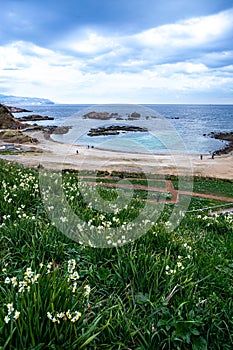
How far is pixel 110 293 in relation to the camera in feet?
13.0

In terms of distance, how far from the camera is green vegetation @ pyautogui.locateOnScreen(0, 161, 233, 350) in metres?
2.81

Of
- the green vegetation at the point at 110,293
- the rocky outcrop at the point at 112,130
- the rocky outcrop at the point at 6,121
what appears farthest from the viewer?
the rocky outcrop at the point at 112,130

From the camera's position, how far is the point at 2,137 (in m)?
75.9

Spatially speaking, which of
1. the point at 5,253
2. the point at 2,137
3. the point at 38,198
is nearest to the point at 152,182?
the point at 38,198

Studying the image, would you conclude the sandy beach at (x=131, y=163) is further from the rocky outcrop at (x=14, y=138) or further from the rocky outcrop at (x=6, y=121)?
the rocky outcrop at (x=6, y=121)

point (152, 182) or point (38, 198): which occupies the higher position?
point (38, 198)

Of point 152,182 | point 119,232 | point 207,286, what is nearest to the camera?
point 207,286

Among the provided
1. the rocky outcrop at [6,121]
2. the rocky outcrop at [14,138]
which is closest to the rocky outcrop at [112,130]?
the rocky outcrop at [6,121]

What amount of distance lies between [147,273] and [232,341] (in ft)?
3.97

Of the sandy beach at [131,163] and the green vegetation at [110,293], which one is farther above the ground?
the green vegetation at [110,293]

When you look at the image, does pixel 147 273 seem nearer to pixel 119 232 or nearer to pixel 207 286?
pixel 207 286

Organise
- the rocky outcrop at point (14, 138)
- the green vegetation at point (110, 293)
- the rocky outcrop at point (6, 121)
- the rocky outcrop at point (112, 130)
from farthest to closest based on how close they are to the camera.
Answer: the rocky outcrop at point (112, 130), the rocky outcrop at point (6, 121), the rocky outcrop at point (14, 138), the green vegetation at point (110, 293)

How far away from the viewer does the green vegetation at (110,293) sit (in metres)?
2.81

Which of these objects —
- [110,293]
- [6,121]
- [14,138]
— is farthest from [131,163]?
[6,121]
